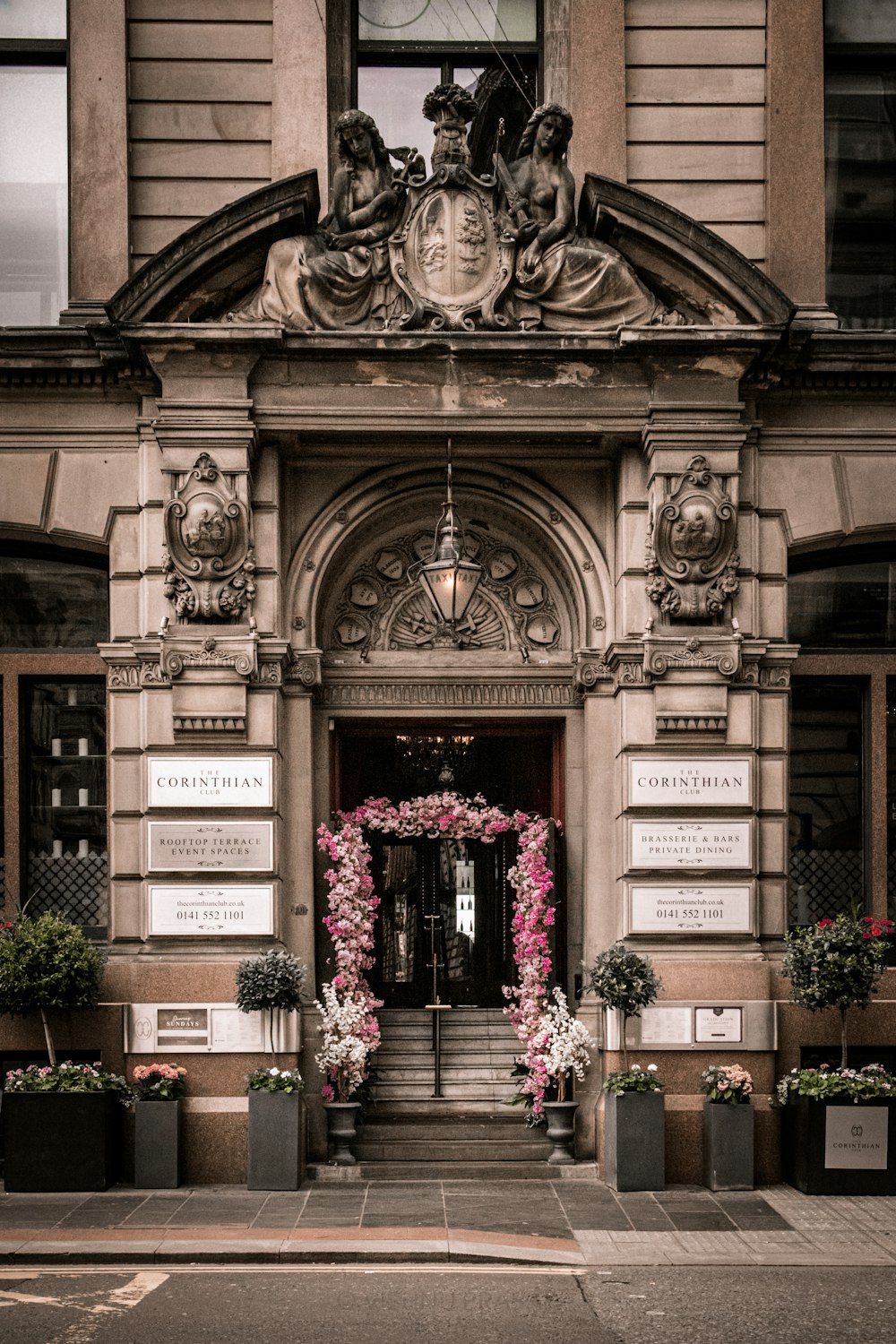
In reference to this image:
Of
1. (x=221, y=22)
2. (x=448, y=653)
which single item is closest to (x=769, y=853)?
(x=448, y=653)

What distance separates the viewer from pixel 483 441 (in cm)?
1477

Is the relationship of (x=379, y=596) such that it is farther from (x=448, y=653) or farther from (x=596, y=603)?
(x=596, y=603)

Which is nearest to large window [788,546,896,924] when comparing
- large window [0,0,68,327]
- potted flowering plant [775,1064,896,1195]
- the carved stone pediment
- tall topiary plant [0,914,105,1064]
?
potted flowering plant [775,1064,896,1195]

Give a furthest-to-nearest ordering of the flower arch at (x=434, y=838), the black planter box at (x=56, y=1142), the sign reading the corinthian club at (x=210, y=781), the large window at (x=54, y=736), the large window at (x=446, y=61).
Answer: the large window at (x=446, y=61) < the large window at (x=54, y=736) < the flower arch at (x=434, y=838) < the sign reading the corinthian club at (x=210, y=781) < the black planter box at (x=56, y=1142)

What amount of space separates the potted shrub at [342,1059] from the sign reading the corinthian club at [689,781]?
10.5 feet

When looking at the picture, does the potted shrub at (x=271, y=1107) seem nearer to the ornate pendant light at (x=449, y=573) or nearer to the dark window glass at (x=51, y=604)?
the ornate pendant light at (x=449, y=573)

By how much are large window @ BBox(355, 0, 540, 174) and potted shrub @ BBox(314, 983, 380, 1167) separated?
326 inches

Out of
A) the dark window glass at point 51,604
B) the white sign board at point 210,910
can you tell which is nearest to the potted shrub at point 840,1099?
the white sign board at point 210,910

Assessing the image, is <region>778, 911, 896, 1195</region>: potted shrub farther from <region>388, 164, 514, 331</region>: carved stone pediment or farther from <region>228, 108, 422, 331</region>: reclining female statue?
<region>228, 108, 422, 331</region>: reclining female statue

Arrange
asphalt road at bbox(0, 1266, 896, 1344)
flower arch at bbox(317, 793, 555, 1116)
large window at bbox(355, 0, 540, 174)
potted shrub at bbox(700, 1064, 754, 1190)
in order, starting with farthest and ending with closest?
large window at bbox(355, 0, 540, 174), flower arch at bbox(317, 793, 555, 1116), potted shrub at bbox(700, 1064, 754, 1190), asphalt road at bbox(0, 1266, 896, 1344)

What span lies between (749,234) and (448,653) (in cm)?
497

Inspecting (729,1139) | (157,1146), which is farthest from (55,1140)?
(729,1139)

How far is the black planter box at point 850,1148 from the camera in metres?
13.3

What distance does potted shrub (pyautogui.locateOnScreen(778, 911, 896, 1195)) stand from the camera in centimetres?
1332
